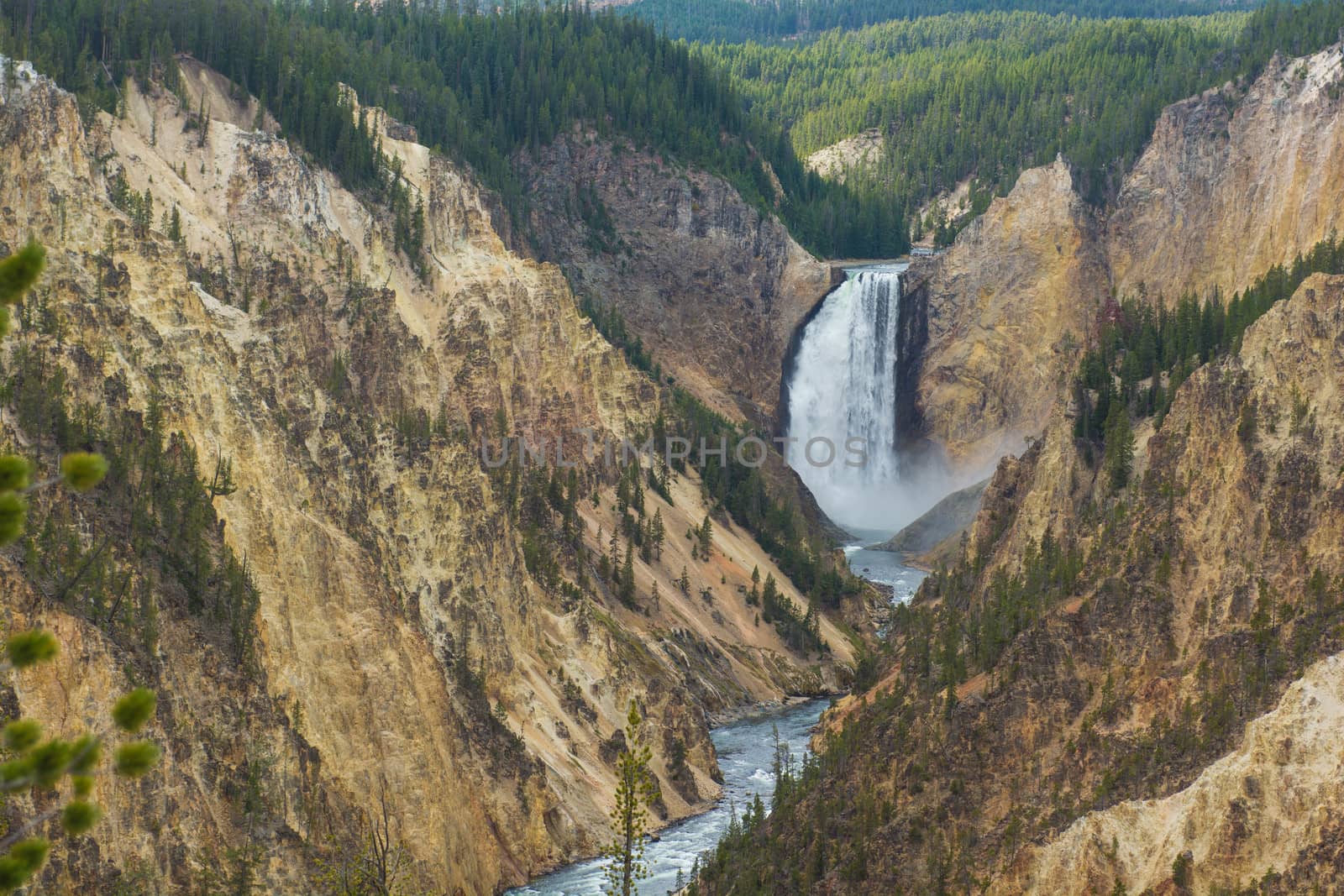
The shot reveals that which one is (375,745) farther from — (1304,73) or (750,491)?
(1304,73)

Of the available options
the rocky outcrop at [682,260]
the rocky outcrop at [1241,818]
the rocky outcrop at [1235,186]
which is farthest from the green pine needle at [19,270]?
the rocky outcrop at [682,260]

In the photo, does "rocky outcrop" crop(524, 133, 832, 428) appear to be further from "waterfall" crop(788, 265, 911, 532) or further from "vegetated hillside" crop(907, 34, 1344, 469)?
"vegetated hillside" crop(907, 34, 1344, 469)

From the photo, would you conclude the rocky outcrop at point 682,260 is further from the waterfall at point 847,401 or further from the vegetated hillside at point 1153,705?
the vegetated hillside at point 1153,705

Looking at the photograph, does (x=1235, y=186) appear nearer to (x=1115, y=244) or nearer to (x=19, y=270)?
(x=1115, y=244)

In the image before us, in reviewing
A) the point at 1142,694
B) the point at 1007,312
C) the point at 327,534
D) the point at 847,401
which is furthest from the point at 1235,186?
the point at 1142,694

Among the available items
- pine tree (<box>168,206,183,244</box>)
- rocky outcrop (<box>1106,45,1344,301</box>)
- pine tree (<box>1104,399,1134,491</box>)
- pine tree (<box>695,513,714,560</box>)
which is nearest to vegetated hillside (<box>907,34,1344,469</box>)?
rocky outcrop (<box>1106,45,1344,301</box>)
